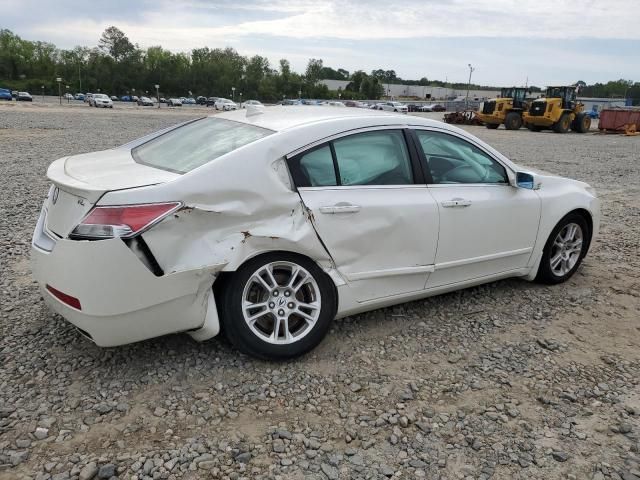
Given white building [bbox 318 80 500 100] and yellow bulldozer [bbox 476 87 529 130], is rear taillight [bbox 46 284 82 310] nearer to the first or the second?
yellow bulldozer [bbox 476 87 529 130]

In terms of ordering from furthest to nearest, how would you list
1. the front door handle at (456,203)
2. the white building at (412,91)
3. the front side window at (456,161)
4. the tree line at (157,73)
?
1. the white building at (412,91)
2. the tree line at (157,73)
3. the front side window at (456,161)
4. the front door handle at (456,203)

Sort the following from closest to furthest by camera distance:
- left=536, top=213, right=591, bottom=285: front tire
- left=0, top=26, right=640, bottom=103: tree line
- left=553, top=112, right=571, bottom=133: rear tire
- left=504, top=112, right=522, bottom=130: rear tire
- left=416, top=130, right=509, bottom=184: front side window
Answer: left=416, top=130, right=509, bottom=184: front side window, left=536, top=213, right=591, bottom=285: front tire, left=553, top=112, right=571, bottom=133: rear tire, left=504, top=112, right=522, bottom=130: rear tire, left=0, top=26, right=640, bottom=103: tree line

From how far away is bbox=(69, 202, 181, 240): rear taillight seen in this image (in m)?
2.73

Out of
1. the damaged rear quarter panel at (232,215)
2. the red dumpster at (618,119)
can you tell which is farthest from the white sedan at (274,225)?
the red dumpster at (618,119)

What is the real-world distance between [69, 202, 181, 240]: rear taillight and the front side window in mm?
2014

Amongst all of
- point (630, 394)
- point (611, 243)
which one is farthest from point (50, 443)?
point (611, 243)

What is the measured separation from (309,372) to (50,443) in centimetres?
143

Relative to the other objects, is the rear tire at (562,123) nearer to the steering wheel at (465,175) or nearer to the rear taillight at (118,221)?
the steering wheel at (465,175)

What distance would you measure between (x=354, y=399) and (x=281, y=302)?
2.37ft

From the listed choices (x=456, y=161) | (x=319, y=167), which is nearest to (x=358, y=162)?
(x=319, y=167)

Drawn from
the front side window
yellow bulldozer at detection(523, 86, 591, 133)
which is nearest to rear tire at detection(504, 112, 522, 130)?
yellow bulldozer at detection(523, 86, 591, 133)

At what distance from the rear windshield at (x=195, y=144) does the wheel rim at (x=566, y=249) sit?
9.48 feet

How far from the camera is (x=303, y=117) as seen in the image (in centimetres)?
364

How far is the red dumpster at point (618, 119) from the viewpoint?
2955cm
